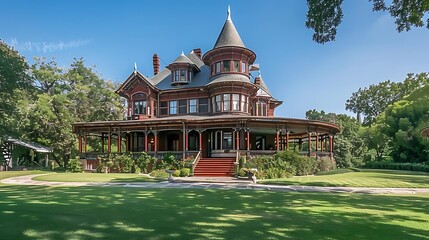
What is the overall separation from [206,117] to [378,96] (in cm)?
5569

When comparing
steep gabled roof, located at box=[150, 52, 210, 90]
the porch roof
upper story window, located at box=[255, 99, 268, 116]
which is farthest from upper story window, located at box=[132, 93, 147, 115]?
upper story window, located at box=[255, 99, 268, 116]

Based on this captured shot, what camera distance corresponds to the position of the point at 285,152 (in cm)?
2436

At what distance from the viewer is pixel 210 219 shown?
723cm

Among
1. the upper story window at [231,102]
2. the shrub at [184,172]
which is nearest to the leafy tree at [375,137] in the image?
the upper story window at [231,102]

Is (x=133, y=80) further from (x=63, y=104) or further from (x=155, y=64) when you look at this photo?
(x=63, y=104)

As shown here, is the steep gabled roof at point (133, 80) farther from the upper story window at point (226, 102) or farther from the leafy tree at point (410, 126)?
the leafy tree at point (410, 126)

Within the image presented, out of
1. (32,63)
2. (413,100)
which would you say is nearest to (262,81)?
(413,100)

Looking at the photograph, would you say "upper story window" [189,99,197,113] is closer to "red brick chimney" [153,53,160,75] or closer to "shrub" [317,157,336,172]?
"red brick chimney" [153,53,160,75]

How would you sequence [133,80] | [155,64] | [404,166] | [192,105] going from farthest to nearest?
[155,64], [133,80], [404,166], [192,105]

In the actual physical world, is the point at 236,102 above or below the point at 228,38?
below

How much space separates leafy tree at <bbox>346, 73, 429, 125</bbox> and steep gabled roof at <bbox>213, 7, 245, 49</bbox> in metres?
42.3

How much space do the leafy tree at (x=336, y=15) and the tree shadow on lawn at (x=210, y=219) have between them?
656cm

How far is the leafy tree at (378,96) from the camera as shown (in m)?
56.8

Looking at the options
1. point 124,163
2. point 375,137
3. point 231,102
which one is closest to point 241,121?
point 231,102
